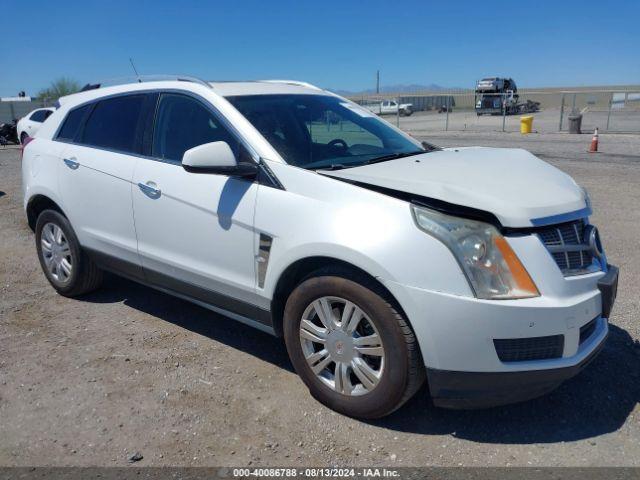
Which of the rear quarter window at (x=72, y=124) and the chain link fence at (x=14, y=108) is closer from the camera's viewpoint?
the rear quarter window at (x=72, y=124)

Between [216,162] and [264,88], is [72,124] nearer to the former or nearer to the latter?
[264,88]

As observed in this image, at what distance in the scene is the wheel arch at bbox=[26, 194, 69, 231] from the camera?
4.92 meters

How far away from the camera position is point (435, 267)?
8.81 ft

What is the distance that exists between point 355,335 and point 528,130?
24.0 m

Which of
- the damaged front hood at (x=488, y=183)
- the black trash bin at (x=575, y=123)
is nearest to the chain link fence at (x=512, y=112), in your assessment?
the black trash bin at (x=575, y=123)

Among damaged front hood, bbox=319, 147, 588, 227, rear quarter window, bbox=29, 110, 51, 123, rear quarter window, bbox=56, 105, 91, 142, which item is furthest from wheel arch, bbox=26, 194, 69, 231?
rear quarter window, bbox=29, 110, 51, 123

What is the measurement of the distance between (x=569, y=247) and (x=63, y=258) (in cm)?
406

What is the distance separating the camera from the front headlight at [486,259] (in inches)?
105

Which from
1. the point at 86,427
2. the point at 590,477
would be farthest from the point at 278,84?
the point at 590,477

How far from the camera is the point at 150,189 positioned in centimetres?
393

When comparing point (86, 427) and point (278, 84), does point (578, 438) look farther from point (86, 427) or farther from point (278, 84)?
point (278, 84)

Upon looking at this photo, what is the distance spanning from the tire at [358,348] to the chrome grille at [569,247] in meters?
0.81

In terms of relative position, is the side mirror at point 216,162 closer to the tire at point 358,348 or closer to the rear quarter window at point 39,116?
the tire at point 358,348

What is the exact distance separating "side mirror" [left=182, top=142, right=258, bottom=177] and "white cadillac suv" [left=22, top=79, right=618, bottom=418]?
0.03ft
